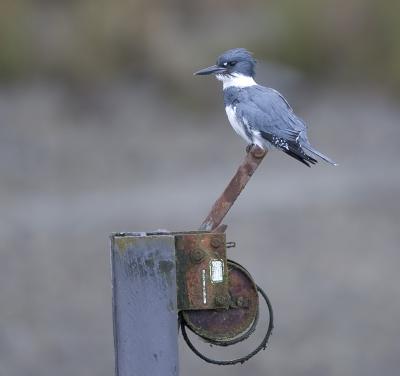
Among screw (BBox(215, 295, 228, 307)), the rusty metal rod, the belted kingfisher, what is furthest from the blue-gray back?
screw (BBox(215, 295, 228, 307))

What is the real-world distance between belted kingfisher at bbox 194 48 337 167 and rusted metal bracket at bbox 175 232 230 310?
2.68 ft

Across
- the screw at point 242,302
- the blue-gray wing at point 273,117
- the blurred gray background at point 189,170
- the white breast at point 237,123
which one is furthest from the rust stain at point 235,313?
the blurred gray background at point 189,170

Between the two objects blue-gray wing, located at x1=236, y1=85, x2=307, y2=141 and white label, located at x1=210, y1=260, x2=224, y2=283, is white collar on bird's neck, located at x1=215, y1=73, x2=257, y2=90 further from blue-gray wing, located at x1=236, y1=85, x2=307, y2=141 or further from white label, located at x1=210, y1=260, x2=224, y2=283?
white label, located at x1=210, y1=260, x2=224, y2=283

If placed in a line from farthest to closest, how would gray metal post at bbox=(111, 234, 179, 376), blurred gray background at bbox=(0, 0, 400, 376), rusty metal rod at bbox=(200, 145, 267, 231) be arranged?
blurred gray background at bbox=(0, 0, 400, 376)
rusty metal rod at bbox=(200, 145, 267, 231)
gray metal post at bbox=(111, 234, 179, 376)

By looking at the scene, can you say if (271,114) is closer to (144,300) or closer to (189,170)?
(144,300)

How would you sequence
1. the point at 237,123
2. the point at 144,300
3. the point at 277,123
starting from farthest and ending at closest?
the point at 237,123 → the point at 277,123 → the point at 144,300

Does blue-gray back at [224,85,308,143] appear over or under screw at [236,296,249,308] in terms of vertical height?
over

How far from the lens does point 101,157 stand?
45.1ft

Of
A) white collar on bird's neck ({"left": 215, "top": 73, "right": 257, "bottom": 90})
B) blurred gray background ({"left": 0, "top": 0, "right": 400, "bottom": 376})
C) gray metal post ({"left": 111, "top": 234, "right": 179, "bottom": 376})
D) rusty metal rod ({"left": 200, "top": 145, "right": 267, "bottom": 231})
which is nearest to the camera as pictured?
gray metal post ({"left": 111, "top": 234, "right": 179, "bottom": 376})

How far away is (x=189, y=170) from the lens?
13.4m

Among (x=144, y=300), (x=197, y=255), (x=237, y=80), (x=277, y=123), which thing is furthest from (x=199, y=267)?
(x=237, y=80)

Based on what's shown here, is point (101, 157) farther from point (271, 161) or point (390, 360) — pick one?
point (390, 360)

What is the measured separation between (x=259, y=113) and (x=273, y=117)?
0.07 meters

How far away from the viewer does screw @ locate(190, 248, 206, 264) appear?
3211mm
